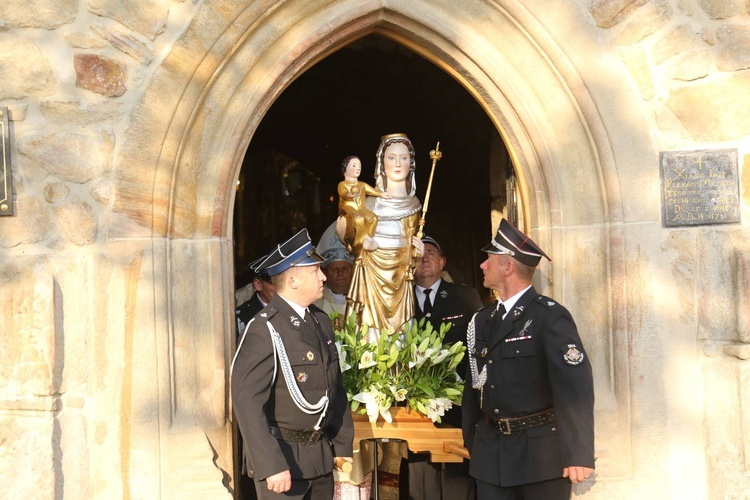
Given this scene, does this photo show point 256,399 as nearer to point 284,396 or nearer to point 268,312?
point 284,396

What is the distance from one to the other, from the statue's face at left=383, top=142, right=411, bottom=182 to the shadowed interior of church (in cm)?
268

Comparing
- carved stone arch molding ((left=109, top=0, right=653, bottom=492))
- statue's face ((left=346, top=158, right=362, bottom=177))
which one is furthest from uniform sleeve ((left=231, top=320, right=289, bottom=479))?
statue's face ((left=346, top=158, right=362, bottom=177))

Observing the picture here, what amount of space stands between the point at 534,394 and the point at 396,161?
1.83 m

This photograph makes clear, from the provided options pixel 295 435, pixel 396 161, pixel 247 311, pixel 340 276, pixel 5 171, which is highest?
pixel 396 161

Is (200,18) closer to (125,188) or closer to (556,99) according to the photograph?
(125,188)

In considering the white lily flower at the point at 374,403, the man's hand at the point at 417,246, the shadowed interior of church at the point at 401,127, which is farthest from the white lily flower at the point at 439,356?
the shadowed interior of church at the point at 401,127

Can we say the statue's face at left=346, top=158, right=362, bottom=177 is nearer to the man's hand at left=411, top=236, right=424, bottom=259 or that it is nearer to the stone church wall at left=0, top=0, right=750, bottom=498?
the man's hand at left=411, top=236, right=424, bottom=259

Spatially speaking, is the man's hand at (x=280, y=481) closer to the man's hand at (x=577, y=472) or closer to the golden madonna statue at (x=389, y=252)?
the man's hand at (x=577, y=472)

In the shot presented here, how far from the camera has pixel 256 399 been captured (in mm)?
3955

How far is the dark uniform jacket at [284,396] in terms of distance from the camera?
3.92 m

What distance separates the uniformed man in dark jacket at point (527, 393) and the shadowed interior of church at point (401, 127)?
372 centimetres

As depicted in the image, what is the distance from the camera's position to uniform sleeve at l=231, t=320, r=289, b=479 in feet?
12.8

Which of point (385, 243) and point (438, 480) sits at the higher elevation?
point (385, 243)

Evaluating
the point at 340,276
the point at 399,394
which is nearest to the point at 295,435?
the point at 399,394
